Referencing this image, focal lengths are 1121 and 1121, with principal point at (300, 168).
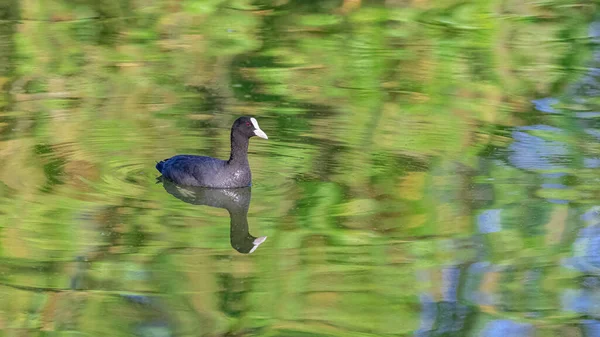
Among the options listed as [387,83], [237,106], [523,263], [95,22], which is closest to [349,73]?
[387,83]

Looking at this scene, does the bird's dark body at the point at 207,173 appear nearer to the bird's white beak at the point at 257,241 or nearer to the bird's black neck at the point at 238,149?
the bird's black neck at the point at 238,149

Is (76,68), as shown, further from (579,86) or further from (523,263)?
(523,263)

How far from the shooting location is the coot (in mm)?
8367

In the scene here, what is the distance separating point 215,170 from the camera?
8.41 meters


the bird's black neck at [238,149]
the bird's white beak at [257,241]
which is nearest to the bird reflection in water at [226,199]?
the bird's white beak at [257,241]

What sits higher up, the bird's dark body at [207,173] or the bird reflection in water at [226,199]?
the bird's dark body at [207,173]

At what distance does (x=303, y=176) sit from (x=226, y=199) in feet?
2.20

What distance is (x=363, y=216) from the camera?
7.69 m

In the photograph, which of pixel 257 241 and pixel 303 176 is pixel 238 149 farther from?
pixel 257 241

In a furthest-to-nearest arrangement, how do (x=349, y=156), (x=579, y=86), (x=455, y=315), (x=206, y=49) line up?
(x=206, y=49), (x=579, y=86), (x=349, y=156), (x=455, y=315)

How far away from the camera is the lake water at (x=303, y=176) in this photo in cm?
632

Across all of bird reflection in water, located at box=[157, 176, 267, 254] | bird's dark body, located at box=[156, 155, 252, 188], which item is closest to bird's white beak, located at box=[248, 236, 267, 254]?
bird reflection in water, located at box=[157, 176, 267, 254]

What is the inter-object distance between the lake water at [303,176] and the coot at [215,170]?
0.32 ft

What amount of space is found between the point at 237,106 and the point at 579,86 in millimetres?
3646
